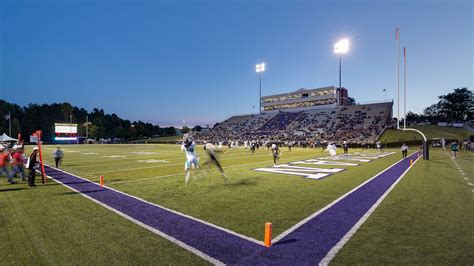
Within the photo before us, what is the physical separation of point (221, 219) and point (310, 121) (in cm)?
7035

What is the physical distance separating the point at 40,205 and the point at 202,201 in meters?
4.92

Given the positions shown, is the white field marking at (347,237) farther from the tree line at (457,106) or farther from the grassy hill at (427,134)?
the tree line at (457,106)

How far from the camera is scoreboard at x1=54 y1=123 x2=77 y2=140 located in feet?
212

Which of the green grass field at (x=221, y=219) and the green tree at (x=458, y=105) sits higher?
the green tree at (x=458, y=105)

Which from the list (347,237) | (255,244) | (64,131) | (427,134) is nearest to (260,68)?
(427,134)

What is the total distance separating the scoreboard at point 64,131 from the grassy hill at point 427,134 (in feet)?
247

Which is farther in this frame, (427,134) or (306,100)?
(306,100)

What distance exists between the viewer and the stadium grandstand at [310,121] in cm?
5762

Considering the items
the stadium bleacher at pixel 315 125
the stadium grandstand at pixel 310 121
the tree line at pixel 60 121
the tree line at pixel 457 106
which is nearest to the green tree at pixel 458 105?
the tree line at pixel 457 106

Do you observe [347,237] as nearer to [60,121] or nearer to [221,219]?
[221,219]

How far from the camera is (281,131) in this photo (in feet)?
234

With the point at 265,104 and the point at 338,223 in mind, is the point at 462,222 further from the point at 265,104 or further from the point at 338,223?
the point at 265,104

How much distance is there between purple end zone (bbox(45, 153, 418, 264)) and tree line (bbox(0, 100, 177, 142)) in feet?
346

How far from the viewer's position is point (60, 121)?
384ft
